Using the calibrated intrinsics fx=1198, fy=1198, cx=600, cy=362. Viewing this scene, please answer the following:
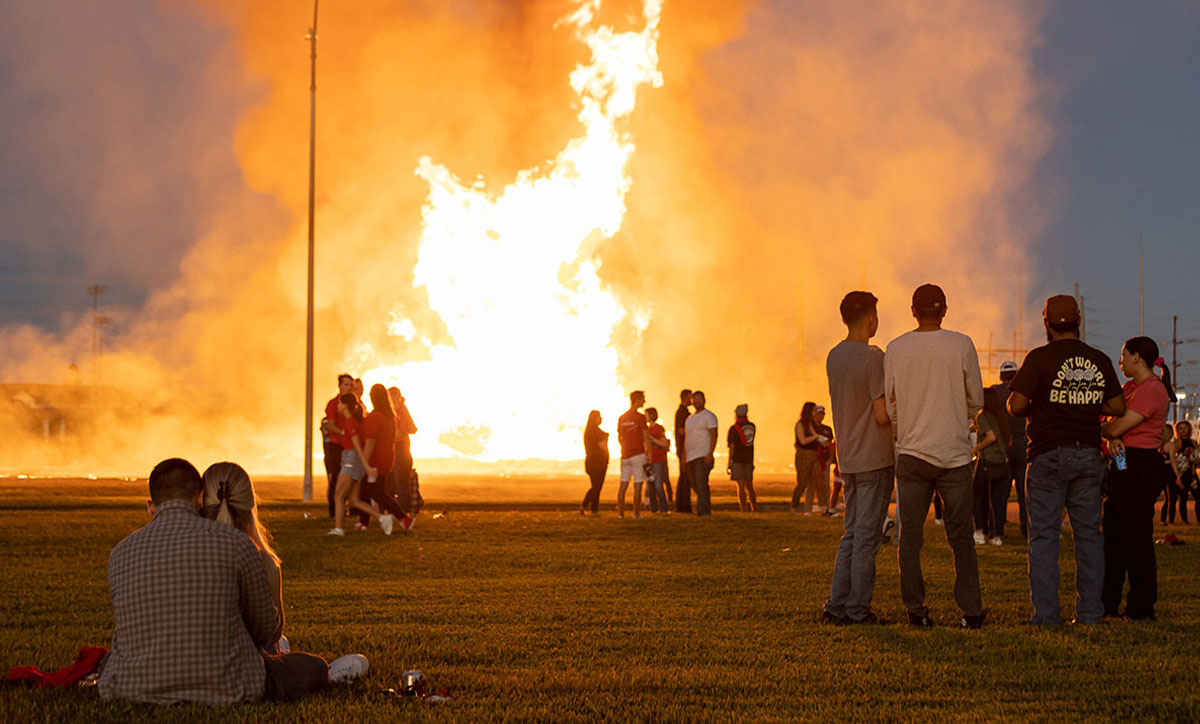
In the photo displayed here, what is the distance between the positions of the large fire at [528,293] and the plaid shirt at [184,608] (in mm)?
30350

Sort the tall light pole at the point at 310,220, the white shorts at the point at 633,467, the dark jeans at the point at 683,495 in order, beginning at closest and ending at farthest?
the white shorts at the point at 633,467 → the dark jeans at the point at 683,495 → the tall light pole at the point at 310,220

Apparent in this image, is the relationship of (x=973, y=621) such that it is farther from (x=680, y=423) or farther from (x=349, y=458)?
(x=680, y=423)

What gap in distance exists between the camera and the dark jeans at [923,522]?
776 cm

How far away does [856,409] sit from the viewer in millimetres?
8102

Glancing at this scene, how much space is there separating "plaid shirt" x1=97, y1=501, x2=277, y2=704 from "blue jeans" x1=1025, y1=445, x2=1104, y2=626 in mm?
4939

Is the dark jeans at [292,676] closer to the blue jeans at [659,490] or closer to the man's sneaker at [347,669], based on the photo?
the man's sneaker at [347,669]

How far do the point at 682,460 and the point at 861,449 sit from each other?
1240cm

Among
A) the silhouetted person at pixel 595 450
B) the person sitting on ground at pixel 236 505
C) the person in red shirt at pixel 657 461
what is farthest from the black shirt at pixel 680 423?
the person sitting on ground at pixel 236 505

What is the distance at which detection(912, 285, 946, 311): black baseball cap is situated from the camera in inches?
306

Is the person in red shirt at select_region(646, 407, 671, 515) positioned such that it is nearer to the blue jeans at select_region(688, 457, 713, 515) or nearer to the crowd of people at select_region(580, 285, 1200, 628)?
the blue jeans at select_region(688, 457, 713, 515)

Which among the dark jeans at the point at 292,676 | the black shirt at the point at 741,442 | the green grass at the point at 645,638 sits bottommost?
the green grass at the point at 645,638

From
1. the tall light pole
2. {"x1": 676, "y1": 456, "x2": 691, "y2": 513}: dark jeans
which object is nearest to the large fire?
the tall light pole

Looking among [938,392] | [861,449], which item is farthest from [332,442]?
[938,392]

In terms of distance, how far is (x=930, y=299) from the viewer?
778 cm
